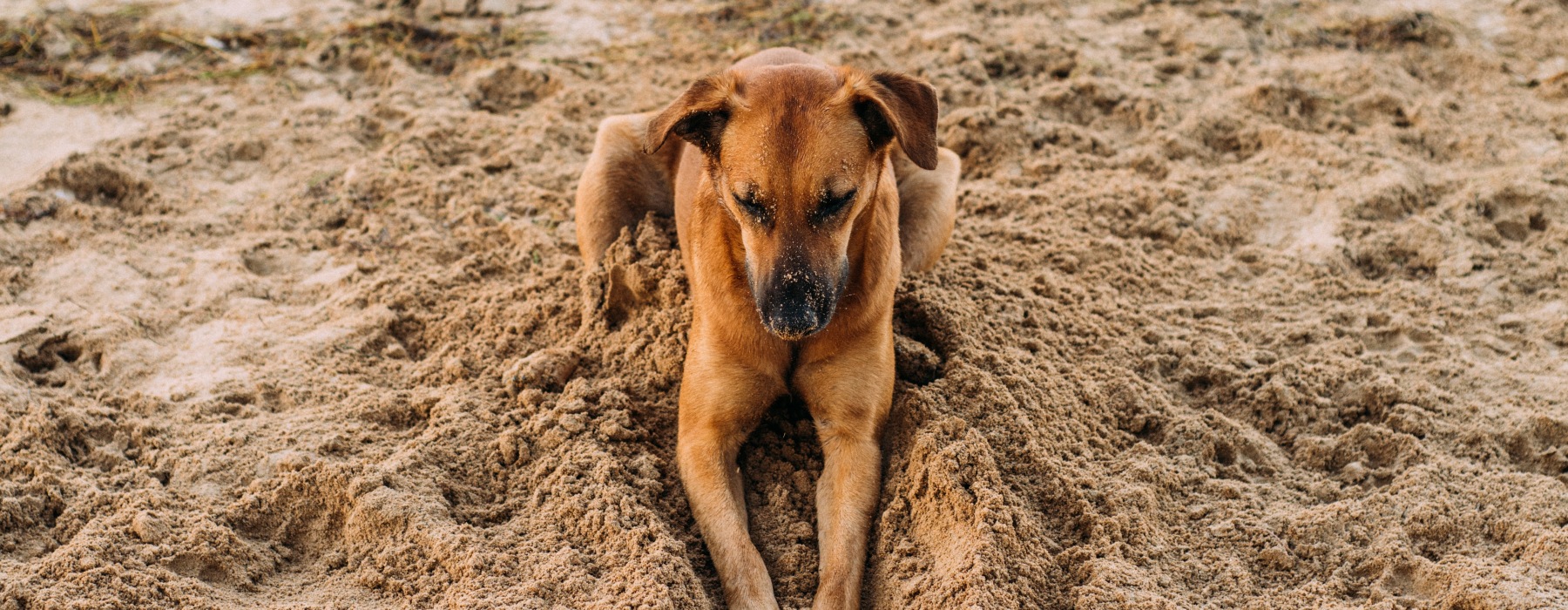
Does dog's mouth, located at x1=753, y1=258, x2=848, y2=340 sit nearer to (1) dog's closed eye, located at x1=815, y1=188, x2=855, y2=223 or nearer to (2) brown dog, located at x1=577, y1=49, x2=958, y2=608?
(2) brown dog, located at x1=577, y1=49, x2=958, y2=608

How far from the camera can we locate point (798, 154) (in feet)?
11.3

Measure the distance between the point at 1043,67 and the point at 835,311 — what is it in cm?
342

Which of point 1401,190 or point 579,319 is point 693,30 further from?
point 1401,190

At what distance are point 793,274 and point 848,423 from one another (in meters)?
0.77

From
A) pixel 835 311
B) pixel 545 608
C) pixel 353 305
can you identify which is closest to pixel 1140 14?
pixel 835 311

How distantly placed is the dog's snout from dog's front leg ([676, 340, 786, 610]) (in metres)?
0.59

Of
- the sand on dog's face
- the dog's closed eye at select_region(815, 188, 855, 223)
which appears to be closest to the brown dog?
the dog's closed eye at select_region(815, 188, 855, 223)

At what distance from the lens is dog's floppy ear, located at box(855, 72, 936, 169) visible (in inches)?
140

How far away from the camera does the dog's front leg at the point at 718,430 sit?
377 cm

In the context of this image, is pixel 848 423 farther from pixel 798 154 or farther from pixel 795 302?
pixel 798 154

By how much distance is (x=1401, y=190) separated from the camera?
5.47 m

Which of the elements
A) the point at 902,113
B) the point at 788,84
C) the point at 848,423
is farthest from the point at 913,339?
the point at 788,84

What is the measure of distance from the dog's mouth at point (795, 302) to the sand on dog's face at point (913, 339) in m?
0.74

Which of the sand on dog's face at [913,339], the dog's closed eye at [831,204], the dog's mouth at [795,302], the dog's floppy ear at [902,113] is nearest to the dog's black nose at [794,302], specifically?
the dog's mouth at [795,302]
